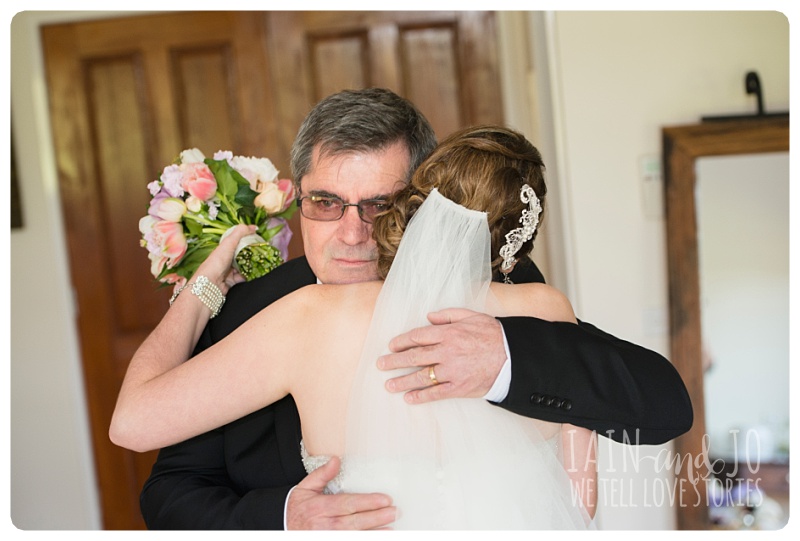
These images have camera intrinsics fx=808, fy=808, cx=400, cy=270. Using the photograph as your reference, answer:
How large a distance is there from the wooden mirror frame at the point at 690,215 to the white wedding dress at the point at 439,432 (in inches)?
66.1

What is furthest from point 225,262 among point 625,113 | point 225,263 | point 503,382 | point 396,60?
point 396,60

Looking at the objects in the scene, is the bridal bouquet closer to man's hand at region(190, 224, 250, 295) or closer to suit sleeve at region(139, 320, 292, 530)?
man's hand at region(190, 224, 250, 295)

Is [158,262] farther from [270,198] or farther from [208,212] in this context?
[270,198]

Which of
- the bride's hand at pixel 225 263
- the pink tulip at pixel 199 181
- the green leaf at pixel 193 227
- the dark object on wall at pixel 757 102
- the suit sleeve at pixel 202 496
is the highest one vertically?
the dark object on wall at pixel 757 102

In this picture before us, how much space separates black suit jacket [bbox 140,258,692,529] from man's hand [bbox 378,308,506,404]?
0.11 ft

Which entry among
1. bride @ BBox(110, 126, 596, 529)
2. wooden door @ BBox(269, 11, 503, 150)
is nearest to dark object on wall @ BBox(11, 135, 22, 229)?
wooden door @ BBox(269, 11, 503, 150)

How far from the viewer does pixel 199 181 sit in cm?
179

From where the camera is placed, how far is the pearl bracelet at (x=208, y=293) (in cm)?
162

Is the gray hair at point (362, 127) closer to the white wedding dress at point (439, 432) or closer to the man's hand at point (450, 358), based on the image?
the white wedding dress at point (439, 432)

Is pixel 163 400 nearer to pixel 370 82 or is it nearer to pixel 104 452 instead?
pixel 370 82

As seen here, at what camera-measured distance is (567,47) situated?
2.88m

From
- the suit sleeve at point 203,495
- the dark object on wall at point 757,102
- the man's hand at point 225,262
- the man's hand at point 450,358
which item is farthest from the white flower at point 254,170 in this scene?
the dark object on wall at point 757,102

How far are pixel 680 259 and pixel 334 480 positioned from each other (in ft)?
6.14
